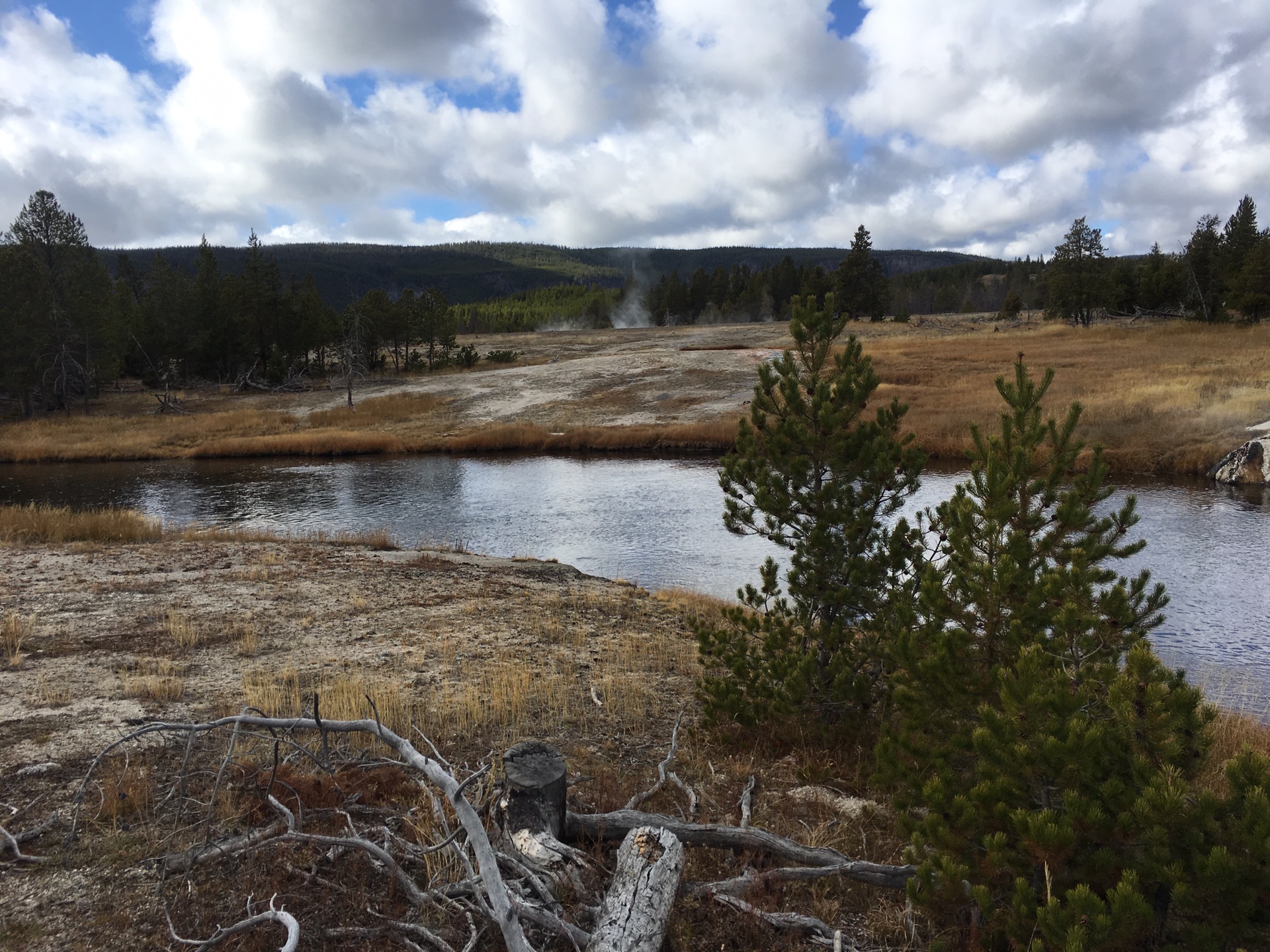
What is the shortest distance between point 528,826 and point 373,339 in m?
62.4

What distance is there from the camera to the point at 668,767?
599 centimetres

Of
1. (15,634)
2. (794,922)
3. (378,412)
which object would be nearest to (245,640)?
(15,634)

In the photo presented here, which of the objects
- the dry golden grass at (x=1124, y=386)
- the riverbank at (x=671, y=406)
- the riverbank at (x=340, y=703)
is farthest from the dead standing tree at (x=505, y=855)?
the riverbank at (x=671, y=406)

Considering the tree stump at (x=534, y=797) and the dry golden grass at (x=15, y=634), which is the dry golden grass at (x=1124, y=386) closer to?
the tree stump at (x=534, y=797)

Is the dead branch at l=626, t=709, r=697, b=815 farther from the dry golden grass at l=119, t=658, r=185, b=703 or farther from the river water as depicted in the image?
the river water

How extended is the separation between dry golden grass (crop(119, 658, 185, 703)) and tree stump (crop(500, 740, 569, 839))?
5.09 metres

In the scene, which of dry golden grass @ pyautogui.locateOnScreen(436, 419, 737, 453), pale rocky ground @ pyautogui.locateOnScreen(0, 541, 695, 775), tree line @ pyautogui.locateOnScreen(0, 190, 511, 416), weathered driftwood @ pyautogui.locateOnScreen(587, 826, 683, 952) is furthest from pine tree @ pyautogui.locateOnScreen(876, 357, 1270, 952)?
tree line @ pyautogui.locateOnScreen(0, 190, 511, 416)

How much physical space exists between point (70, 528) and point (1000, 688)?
21013 mm

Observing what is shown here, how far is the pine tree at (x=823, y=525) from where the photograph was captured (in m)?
6.59

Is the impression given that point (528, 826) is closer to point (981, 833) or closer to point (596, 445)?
point (981, 833)

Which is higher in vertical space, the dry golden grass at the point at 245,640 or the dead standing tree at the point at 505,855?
the dead standing tree at the point at 505,855

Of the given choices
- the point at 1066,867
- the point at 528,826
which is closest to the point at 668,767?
the point at 528,826

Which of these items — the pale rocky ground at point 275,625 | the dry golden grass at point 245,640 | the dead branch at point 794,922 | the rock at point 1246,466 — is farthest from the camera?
the rock at point 1246,466

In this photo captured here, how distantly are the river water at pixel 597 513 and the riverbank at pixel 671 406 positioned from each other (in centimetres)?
260
